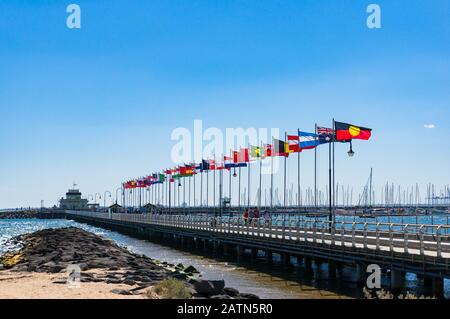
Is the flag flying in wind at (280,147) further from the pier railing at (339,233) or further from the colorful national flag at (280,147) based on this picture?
the pier railing at (339,233)

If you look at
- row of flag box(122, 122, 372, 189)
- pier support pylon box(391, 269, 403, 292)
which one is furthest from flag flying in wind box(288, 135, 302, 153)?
pier support pylon box(391, 269, 403, 292)

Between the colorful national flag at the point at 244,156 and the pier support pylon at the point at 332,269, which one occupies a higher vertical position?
the colorful national flag at the point at 244,156

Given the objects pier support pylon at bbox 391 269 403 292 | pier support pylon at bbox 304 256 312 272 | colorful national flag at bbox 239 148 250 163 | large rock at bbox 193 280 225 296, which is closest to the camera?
large rock at bbox 193 280 225 296

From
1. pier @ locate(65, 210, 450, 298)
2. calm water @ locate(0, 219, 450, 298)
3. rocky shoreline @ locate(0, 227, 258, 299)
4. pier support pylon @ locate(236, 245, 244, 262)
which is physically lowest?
calm water @ locate(0, 219, 450, 298)

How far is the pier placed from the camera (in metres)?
24.1

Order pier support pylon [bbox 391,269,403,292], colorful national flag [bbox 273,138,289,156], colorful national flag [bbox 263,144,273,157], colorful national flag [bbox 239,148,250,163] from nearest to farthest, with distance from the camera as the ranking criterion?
pier support pylon [bbox 391,269,403,292] → colorful national flag [bbox 273,138,289,156] → colorful national flag [bbox 263,144,273,157] → colorful national flag [bbox 239,148,250,163]

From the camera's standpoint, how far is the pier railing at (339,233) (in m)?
25.6

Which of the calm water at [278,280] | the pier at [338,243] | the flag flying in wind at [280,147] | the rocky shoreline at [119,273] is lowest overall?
the calm water at [278,280]

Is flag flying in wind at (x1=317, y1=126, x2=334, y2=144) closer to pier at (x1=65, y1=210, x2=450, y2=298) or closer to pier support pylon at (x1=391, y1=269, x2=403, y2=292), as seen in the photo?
pier at (x1=65, y1=210, x2=450, y2=298)

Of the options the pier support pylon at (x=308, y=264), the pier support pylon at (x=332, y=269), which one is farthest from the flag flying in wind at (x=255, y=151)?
the pier support pylon at (x=332, y=269)

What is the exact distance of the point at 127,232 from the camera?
9581cm
